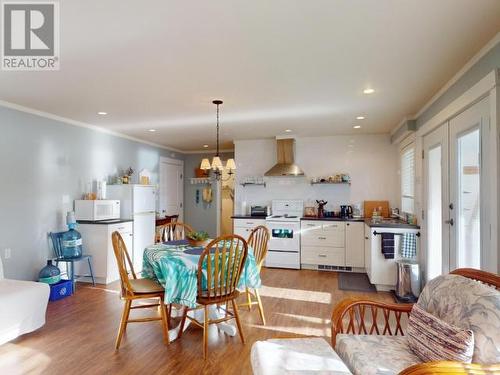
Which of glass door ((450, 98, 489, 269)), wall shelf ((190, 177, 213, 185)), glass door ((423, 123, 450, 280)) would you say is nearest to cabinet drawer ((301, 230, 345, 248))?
glass door ((423, 123, 450, 280))

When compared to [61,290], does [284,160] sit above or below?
above

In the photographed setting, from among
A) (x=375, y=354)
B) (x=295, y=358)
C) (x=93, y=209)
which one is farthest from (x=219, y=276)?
(x=93, y=209)

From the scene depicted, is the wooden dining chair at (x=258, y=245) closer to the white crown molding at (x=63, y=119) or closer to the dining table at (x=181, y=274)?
the dining table at (x=181, y=274)

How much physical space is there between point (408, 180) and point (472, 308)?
3.70 metres

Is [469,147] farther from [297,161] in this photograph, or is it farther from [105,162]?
[105,162]

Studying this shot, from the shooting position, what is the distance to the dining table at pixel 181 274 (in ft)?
8.25

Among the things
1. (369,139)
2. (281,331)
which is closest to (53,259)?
(281,331)

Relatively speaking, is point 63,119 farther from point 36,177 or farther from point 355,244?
point 355,244

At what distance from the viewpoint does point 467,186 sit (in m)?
2.66

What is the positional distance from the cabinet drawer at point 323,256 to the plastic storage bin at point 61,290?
349cm

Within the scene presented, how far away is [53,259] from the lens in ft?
14.0

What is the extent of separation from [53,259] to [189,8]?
395 centimetres

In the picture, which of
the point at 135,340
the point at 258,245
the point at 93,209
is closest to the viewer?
the point at 135,340

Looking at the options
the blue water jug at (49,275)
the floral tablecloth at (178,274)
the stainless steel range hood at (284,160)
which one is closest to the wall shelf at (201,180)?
the stainless steel range hood at (284,160)
